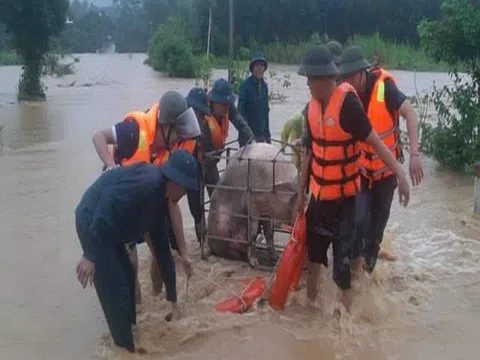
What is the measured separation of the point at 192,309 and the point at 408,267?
6.65 ft

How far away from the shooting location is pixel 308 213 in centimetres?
514

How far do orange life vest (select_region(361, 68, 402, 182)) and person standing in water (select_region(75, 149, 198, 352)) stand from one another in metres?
1.56

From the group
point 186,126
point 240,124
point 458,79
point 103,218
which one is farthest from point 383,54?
point 103,218

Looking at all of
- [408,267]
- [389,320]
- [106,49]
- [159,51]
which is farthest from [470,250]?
[106,49]

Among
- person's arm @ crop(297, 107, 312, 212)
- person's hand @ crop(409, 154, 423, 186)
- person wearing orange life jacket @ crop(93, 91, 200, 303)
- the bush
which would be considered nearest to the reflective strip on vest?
person wearing orange life jacket @ crop(93, 91, 200, 303)

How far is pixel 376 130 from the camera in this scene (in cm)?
543

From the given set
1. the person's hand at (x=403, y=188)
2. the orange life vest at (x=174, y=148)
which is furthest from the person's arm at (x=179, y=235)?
the person's hand at (x=403, y=188)

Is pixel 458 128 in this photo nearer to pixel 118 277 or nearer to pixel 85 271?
pixel 118 277

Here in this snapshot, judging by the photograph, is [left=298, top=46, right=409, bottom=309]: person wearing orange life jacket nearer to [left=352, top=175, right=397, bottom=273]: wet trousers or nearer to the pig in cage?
[left=352, top=175, right=397, bottom=273]: wet trousers

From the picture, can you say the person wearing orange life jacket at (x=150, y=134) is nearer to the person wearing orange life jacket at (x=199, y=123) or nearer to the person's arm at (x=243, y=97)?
the person wearing orange life jacket at (x=199, y=123)

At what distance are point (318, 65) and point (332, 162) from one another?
2.06 feet

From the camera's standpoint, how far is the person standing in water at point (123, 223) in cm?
431

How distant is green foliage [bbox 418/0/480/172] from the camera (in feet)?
32.4

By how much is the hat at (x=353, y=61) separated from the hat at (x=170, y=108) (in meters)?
1.12
